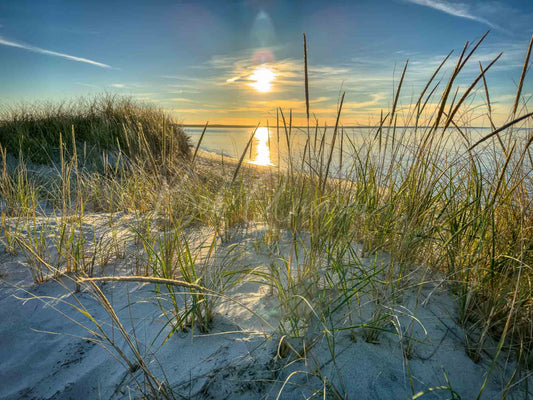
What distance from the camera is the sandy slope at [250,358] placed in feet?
3.60

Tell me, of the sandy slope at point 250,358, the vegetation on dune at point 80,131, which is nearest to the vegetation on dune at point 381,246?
the sandy slope at point 250,358

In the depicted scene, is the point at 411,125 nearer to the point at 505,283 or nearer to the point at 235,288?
the point at 505,283

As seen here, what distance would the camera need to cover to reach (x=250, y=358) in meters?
1.19

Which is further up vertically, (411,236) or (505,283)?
(411,236)

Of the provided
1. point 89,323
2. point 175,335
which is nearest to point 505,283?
point 175,335

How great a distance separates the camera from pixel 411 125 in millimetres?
2033

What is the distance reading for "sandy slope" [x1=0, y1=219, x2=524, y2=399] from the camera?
1.10 m

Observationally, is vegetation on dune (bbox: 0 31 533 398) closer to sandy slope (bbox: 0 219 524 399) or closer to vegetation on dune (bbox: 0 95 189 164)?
sandy slope (bbox: 0 219 524 399)

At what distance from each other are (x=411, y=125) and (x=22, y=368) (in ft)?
8.07

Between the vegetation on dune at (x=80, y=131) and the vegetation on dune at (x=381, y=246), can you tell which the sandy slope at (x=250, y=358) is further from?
the vegetation on dune at (x=80, y=131)

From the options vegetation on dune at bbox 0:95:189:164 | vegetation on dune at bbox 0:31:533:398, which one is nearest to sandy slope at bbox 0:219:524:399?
vegetation on dune at bbox 0:31:533:398

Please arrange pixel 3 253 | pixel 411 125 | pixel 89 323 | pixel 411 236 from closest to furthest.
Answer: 1. pixel 411 236
2. pixel 89 323
3. pixel 411 125
4. pixel 3 253

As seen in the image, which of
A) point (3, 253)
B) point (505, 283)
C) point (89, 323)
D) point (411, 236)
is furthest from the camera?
point (3, 253)

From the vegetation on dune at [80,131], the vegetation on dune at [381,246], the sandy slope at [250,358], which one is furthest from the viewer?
the vegetation on dune at [80,131]
